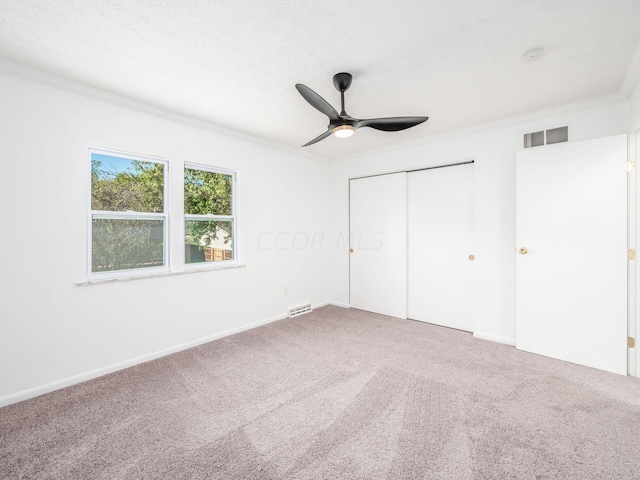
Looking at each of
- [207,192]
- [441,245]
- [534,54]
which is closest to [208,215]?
[207,192]

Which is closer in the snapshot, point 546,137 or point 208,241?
point 546,137

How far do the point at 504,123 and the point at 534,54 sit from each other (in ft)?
4.53

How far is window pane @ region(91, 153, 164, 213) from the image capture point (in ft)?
8.85

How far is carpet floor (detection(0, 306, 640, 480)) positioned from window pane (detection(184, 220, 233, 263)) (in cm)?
112

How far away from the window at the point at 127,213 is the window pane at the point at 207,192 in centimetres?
27

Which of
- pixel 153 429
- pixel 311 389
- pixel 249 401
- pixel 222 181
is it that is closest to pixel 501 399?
pixel 311 389

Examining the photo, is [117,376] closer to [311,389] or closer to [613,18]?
[311,389]

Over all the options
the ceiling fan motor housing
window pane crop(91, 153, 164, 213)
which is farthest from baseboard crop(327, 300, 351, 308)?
the ceiling fan motor housing

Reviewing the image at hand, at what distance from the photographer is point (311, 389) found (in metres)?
2.38

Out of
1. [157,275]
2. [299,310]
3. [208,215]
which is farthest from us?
[299,310]

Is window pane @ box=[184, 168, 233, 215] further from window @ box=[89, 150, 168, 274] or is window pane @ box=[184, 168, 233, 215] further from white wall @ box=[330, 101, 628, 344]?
white wall @ box=[330, 101, 628, 344]

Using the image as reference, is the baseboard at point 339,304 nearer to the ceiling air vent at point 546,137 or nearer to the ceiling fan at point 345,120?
the ceiling fan at point 345,120

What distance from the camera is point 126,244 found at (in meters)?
2.87

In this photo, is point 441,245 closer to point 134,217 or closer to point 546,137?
point 546,137
